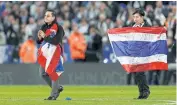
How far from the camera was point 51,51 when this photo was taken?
18547 millimetres

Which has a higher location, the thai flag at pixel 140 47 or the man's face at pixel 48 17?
→ the man's face at pixel 48 17

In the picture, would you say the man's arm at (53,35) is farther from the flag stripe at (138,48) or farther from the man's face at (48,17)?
the flag stripe at (138,48)

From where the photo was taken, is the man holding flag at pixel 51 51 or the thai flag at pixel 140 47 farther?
the thai flag at pixel 140 47

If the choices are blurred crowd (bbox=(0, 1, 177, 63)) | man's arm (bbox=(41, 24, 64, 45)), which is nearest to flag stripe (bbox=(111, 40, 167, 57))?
man's arm (bbox=(41, 24, 64, 45))

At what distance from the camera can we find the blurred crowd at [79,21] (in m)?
31.0

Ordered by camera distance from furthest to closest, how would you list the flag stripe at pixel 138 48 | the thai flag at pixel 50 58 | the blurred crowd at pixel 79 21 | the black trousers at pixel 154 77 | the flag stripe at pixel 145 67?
the blurred crowd at pixel 79 21 → the black trousers at pixel 154 77 → the flag stripe at pixel 138 48 → the flag stripe at pixel 145 67 → the thai flag at pixel 50 58

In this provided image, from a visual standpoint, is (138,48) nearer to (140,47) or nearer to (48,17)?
(140,47)

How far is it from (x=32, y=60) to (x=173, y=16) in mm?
6003

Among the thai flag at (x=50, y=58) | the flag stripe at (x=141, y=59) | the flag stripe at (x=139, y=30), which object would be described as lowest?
the flag stripe at (x=141, y=59)

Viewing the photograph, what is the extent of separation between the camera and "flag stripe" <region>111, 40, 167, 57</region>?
63.6 ft

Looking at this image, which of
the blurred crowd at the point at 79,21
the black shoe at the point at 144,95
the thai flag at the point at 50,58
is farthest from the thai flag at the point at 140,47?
the blurred crowd at the point at 79,21

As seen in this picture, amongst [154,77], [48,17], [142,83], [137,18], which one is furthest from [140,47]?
[154,77]

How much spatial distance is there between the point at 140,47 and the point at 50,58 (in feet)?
7.93

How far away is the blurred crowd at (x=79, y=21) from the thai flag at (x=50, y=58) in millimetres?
10787
